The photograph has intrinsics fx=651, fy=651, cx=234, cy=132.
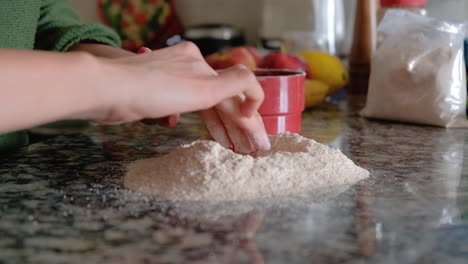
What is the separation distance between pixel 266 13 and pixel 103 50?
861 millimetres

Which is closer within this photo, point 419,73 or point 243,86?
point 243,86

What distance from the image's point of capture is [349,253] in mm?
449

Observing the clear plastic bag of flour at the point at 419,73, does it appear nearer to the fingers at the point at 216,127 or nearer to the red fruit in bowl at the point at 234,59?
the red fruit in bowl at the point at 234,59

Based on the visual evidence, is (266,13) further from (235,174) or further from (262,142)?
(235,174)

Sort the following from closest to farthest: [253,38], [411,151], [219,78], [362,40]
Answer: [219,78] → [411,151] → [362,40] → [253,38]

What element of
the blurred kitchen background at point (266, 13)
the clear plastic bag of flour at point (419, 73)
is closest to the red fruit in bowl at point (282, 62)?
the clear plastic bag of flour at point (419, 73)

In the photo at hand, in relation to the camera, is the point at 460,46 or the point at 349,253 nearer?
the point at 349,253

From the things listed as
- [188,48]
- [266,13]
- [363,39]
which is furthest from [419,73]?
[266,13]

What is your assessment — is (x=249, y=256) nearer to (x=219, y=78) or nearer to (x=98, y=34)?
(x=219, y=78)

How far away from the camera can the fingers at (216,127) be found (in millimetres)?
703

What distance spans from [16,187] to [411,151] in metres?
0.47

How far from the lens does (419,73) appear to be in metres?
0.99

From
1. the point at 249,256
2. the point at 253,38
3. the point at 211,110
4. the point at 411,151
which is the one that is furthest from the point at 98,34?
the point at 253,38

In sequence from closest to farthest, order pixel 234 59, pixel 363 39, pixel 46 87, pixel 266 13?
pixel 46 87, pixel 234 59, pixel 363 39, pixel 266 13
